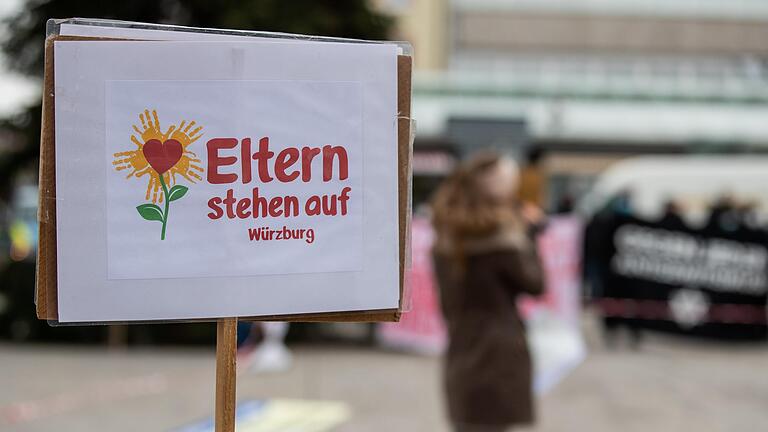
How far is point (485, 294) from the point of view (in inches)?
164

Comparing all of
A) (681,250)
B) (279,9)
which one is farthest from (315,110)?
(681,250)

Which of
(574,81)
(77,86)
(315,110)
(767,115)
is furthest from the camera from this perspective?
(574,81)

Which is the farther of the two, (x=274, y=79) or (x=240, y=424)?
(x=240, y=424)

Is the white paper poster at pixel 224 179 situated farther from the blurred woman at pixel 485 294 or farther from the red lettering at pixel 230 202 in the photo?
the blurred woman at pixel 485 294

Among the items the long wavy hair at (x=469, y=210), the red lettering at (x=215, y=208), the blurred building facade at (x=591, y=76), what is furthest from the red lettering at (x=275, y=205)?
the blurred building facade at (x=591, y=76)

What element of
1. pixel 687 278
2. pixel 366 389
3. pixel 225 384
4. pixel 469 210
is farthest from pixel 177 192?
pixel 687 278

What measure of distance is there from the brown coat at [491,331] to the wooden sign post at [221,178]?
1.68 meters

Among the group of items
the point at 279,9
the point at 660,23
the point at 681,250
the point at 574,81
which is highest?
the point at 660,23

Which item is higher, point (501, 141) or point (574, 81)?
point (574, 81)

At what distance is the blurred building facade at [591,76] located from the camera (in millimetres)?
30250

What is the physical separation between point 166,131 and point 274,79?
0.91 feet

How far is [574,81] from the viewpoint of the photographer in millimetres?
35219

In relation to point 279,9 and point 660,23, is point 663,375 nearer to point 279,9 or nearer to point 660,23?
point 279,9

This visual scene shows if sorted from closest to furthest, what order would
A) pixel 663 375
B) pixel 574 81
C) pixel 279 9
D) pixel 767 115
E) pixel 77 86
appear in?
pixel 77 86
pixel 663 375
pixel 279 9
pixel 767 115
pixel 574 81
